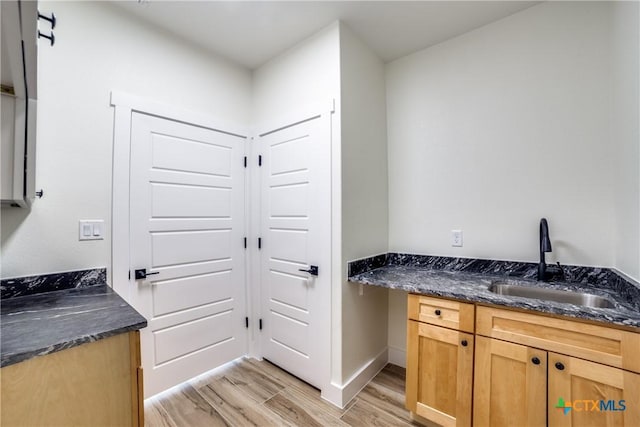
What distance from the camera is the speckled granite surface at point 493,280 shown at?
1.20m

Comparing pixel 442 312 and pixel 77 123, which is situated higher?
pixel 77 123

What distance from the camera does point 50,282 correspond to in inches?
59.1

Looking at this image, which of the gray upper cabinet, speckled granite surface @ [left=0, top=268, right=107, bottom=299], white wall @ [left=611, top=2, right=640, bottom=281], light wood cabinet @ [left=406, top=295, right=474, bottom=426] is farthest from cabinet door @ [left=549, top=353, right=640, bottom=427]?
speckled granite surface @ [left=0, top=268, right=107, bottom=299]

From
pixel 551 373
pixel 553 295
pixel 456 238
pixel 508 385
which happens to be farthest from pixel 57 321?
pixel 553 295

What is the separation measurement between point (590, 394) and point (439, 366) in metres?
0.62

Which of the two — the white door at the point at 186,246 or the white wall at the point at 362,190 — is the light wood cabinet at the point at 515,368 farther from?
the white door at the point at 186,246

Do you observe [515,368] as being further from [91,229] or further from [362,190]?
[91,229]

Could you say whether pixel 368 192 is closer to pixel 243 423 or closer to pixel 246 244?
pixel 246 244

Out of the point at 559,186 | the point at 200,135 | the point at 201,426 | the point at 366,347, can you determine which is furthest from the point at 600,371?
the point at 200,135

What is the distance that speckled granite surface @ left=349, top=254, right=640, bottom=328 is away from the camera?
120cm

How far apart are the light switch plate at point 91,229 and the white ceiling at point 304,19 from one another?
4.65 ft

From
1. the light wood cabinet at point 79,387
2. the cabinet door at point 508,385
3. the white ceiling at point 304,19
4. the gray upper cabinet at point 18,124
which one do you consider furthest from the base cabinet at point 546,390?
the gray upper cabinet at point 18,124

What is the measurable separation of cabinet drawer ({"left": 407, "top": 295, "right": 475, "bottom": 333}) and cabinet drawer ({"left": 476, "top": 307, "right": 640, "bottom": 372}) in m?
0.05

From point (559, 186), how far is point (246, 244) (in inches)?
93.0
